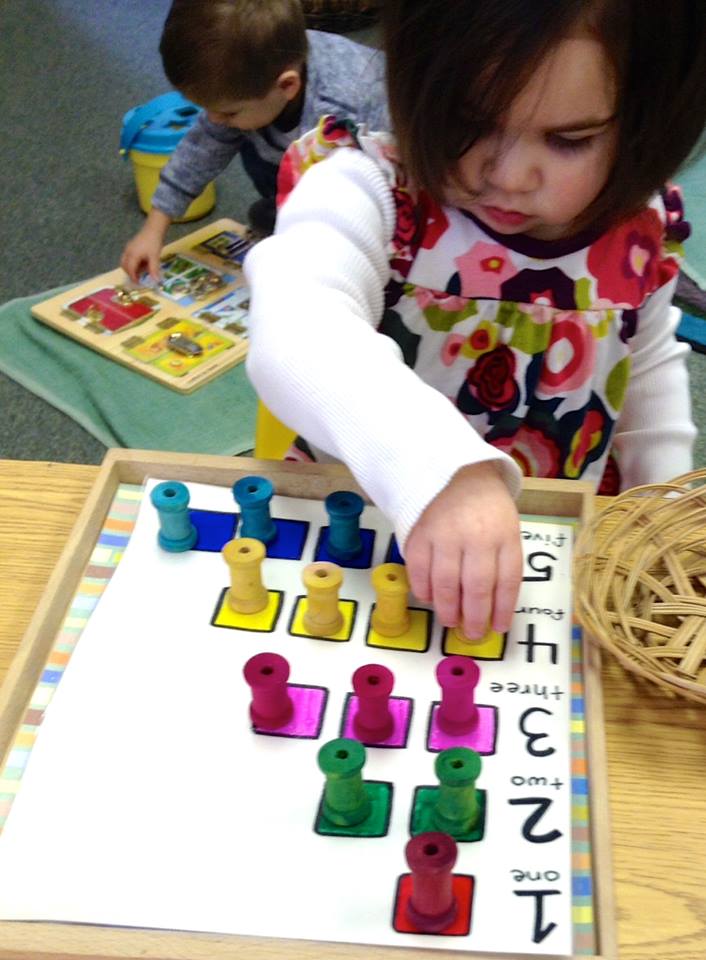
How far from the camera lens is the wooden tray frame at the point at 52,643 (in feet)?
1.37

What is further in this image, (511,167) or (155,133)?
(155,133)

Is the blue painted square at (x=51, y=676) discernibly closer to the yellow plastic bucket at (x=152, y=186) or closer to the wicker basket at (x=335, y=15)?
the yellow plastic bucket at (x=152, y=186)

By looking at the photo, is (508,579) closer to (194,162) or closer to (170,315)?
(170,315)

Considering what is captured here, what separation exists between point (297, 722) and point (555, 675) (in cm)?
15

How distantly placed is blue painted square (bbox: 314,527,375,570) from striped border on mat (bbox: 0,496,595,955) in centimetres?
12

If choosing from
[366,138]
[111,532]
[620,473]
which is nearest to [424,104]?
[366,138]

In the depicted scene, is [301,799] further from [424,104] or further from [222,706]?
[424,104]

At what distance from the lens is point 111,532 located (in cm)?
62

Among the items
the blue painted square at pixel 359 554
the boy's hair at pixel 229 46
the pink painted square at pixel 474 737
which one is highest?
the boy's hair at pixel 229 46

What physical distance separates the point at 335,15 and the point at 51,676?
96.8 inches

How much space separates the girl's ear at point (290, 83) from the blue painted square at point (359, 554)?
1.19 m

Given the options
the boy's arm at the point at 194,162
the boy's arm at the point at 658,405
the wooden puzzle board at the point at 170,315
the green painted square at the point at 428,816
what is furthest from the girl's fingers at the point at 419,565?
the boy's arm at the point at 194,162

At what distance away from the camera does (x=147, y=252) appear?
170cm

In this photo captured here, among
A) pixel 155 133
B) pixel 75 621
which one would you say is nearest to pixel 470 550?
pixel 75 621
